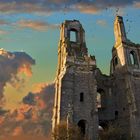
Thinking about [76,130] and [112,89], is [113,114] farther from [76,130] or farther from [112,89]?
[76,130]

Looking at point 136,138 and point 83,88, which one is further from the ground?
point 83,88

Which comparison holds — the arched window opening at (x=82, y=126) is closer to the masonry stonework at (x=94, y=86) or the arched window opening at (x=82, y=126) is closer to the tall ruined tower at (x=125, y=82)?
the masonry stonework at (x=94, y=86)

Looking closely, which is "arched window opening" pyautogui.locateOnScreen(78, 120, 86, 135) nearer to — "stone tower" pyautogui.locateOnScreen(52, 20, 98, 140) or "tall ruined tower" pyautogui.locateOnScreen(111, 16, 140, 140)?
"stone tower" pyautogui.locateOnScreen(52, 20, 98, 140)

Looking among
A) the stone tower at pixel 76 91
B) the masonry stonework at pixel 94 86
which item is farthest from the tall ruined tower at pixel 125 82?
the stone tower at pixel 76 91

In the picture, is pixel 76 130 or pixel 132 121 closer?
pixel 76 130

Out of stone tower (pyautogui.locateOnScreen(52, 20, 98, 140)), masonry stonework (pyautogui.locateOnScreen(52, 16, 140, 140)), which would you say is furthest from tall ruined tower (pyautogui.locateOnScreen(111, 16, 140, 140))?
stone tower (pyautogui.locateOnScreen(52, 20, 98, 140))

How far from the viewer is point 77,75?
1633 inches

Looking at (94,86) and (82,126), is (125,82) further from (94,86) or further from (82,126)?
(82,126)

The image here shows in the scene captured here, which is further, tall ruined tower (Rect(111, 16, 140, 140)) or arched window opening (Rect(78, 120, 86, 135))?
tall ruined tower (Rect(111, 16, 140, 140))

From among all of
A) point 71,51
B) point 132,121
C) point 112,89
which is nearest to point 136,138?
point 132,121

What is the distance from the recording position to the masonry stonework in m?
39.2

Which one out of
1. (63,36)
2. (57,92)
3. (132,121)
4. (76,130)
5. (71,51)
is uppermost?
(63,36)

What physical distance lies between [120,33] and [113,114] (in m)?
13.5

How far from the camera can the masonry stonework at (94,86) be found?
3916 cm
